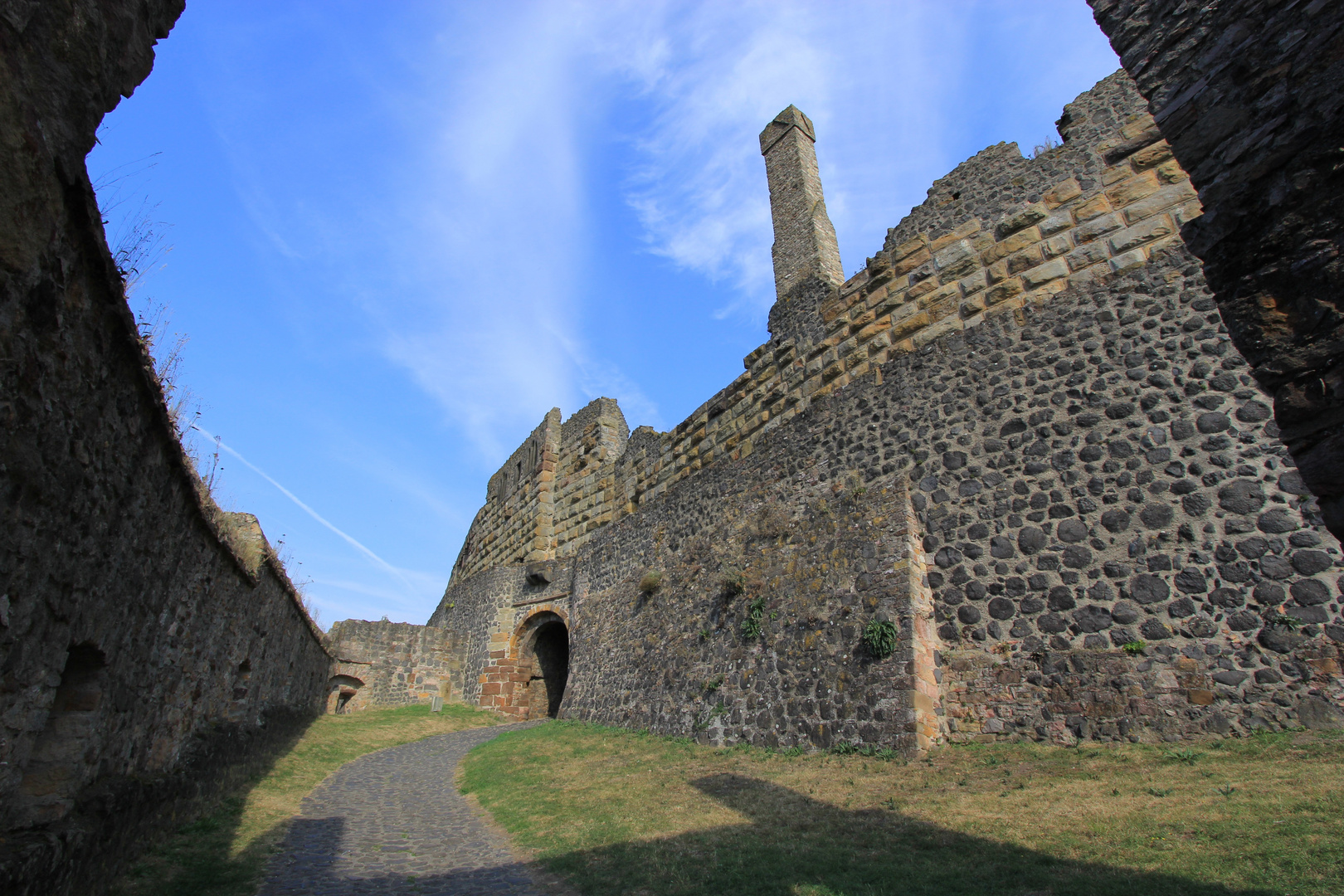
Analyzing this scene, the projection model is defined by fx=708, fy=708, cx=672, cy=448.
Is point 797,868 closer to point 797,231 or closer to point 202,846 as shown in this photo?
point 202,846

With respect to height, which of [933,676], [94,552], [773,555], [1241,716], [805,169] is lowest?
[1241,716]

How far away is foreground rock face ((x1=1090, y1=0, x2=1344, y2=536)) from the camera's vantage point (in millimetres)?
2336

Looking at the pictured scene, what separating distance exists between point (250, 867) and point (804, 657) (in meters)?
6.14

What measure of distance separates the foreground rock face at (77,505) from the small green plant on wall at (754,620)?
667 cm

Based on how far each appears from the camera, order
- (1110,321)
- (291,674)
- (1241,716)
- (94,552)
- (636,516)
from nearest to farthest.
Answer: (94,552) < (1241,716) < (1110,321) < (291,674) < (636,516)

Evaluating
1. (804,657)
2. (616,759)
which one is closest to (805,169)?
(804,657)

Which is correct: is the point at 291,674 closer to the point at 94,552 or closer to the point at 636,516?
the point at 636,516

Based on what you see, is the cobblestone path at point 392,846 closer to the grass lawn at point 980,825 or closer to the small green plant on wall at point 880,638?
the grass lawn at point 980,825

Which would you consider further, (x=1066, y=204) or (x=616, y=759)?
(x=616, y=759)

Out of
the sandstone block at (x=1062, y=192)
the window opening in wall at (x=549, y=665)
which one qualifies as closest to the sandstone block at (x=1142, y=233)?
the sandstone block at (x=1062, y=192)

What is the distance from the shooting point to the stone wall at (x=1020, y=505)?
6.06 metres

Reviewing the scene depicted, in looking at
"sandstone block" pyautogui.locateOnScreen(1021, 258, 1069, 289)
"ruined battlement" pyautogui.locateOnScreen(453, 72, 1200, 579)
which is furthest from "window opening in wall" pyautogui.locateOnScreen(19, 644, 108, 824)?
"sandstone block" pyautogui.locateOnScreen(1021, 258, 1069, 289)

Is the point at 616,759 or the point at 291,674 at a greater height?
the point at 291,674

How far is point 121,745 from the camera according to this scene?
16.6ft
